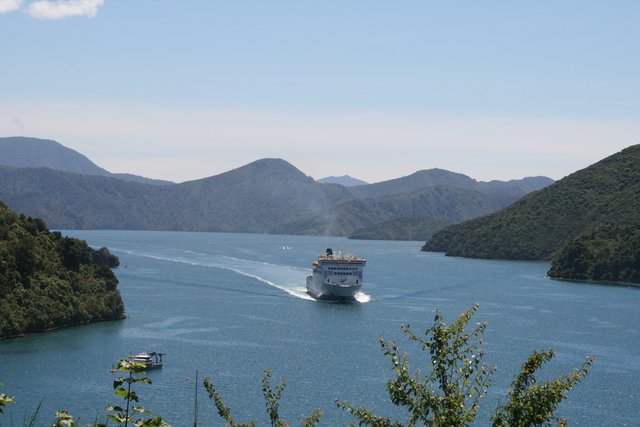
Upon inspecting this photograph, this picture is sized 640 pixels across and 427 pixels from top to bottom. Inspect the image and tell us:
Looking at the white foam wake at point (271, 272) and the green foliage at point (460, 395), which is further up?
the green foliage at point (460, 395)

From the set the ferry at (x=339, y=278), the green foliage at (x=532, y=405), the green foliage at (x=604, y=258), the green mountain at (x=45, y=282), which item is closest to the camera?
the green foliage at (x=532, y=405)

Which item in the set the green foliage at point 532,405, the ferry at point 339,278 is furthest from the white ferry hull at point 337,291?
the green foliage at point 532,405

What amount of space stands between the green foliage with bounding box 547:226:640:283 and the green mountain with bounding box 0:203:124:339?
101518 mm

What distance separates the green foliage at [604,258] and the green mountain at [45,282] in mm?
101518

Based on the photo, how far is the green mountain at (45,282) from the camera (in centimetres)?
7700

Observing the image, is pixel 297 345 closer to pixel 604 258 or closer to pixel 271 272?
pixel 271 272

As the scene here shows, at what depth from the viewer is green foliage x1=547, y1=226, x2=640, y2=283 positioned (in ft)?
508

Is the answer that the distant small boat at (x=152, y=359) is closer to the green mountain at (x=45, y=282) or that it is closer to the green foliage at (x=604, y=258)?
the green mountain at (x=45, y=282)

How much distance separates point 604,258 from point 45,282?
11545 centimetres

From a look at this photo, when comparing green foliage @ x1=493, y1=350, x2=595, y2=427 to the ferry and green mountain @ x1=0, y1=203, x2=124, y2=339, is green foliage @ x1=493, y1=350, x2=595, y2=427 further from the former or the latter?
the ferry

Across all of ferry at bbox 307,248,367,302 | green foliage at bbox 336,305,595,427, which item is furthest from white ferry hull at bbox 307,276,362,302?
green foliage at bbox 336,305,595,427

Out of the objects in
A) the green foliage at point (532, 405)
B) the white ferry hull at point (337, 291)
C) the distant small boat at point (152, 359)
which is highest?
the green foliage at point (532, 405)

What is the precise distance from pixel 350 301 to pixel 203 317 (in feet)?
78.1

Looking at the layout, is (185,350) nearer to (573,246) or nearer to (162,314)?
(162,314)
